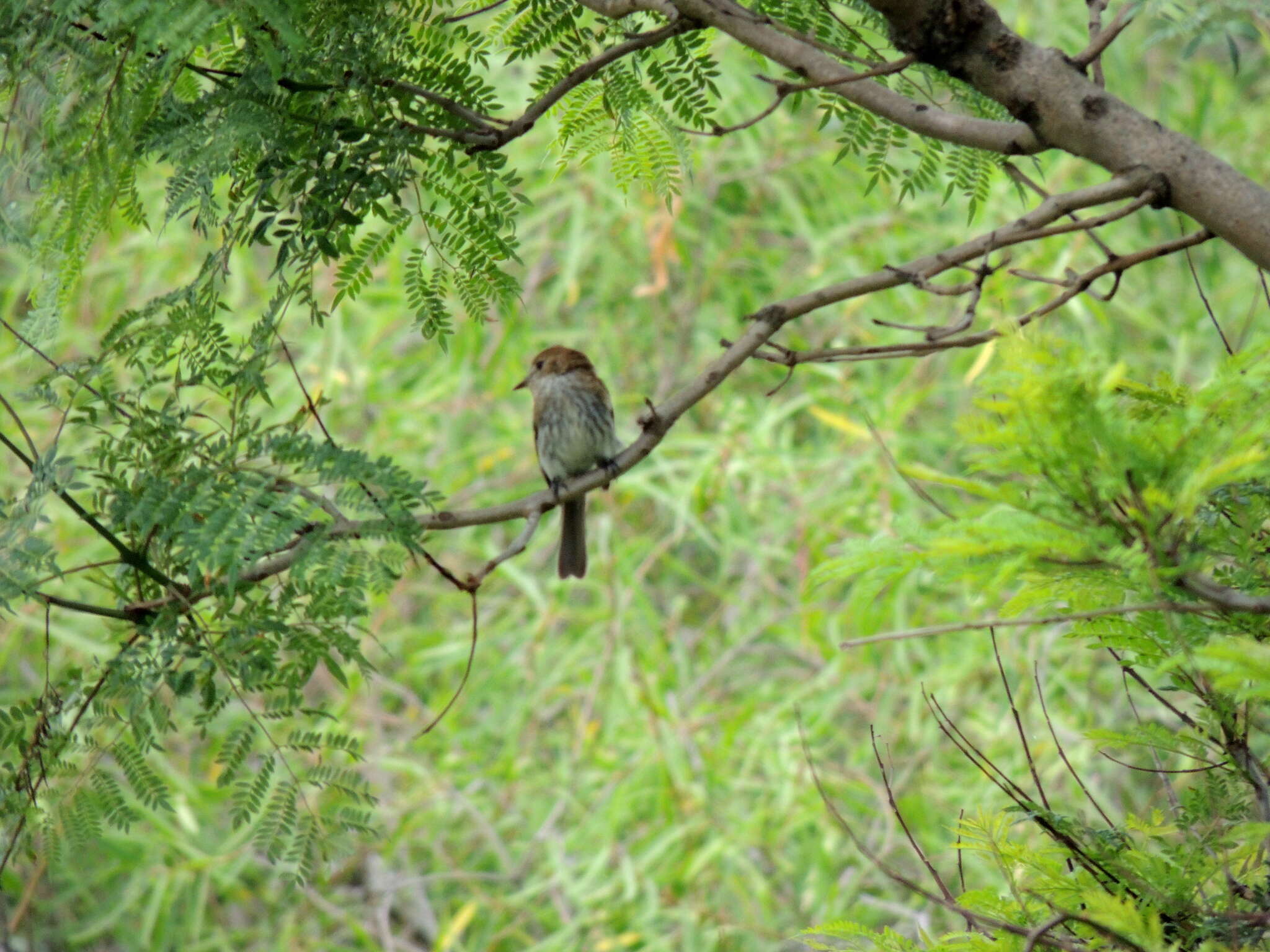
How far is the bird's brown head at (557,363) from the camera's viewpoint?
4785 mm

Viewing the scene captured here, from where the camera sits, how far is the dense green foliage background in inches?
191

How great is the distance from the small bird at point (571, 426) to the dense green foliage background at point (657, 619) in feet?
1.29

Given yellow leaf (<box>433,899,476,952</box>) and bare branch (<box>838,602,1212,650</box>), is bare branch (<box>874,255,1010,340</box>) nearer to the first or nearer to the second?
bare branch (<box>838,602,1212,650</box>)

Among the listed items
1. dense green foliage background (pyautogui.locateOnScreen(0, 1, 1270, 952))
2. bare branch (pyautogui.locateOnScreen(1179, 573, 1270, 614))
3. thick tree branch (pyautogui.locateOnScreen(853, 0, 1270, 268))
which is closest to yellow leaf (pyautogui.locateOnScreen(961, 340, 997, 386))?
dense green foliage background (pyautogui.locateOnScreen(0, 1, 1270, 952))

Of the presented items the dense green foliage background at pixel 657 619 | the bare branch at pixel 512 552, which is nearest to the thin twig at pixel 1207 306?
the bare branch at pixel 512 552

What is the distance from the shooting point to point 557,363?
4793 millimetres

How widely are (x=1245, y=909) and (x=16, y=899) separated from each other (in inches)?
192

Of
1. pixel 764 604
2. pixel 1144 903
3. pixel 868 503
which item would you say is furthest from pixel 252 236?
pixel 764 604

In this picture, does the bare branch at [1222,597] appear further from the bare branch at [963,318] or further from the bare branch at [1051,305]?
the bare branch at [963,318]

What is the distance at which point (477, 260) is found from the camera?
2.05m

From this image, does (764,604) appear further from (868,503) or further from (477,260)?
(477,260)

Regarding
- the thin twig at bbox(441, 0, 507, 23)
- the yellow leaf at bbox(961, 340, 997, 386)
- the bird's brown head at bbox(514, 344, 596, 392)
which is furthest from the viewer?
the bird's brown head at bbox(514, 344, 596, 392)

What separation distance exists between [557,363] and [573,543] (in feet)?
2.22

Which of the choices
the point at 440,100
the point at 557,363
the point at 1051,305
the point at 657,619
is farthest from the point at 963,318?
the point at 657,619
